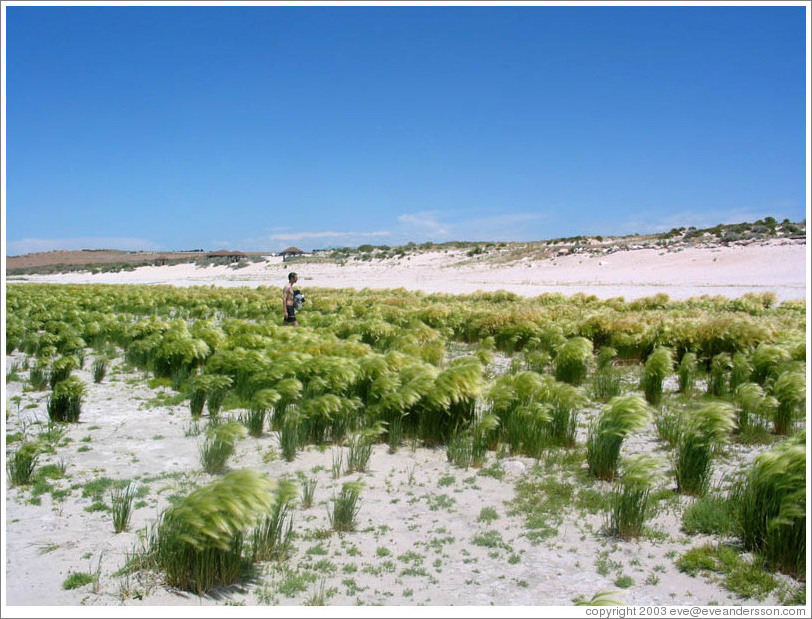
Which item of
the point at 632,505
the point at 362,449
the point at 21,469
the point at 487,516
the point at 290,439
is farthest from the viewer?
the point at 290,439

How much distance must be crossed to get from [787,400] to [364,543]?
5.00m

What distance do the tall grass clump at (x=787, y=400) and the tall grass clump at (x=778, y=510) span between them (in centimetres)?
261

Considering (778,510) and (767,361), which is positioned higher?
(767,361)

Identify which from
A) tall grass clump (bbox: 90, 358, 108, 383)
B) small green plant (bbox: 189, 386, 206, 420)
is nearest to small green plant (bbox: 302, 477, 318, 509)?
small green plant (bbox: 189, 386, 206, 420)

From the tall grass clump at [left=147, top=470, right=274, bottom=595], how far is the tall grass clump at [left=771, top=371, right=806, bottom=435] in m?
5.67

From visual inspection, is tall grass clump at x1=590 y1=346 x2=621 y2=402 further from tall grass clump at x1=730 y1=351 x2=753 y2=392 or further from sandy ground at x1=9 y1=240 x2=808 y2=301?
sandy ground at x1=9 y1=240 x2=808 y2=301

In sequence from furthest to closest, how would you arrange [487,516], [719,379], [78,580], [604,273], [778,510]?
[604,273], [719,379], [487,516], [778,510], [78,580]

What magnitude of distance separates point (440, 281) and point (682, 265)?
15.1m

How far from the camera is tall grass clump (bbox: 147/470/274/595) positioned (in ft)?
12.0

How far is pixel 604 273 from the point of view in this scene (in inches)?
1590

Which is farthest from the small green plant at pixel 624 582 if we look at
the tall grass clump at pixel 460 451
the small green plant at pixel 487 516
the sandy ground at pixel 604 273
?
the sandy ground at pixel 604 273

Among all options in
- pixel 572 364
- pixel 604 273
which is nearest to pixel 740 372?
pixel 572 364

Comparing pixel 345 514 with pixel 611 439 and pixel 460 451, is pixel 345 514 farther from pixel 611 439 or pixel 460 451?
pixel 611 439

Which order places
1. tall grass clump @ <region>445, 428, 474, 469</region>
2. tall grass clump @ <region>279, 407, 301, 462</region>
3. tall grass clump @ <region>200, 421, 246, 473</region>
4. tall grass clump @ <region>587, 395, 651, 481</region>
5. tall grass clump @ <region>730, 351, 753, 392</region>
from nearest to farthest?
tall grass clump @ <region>587, 395, 651, 481</region> → tall grass clump @ <region>200, 421, 246, 473</region> → tall grass clump @ <region>445, 428, 474, 469</region> → tall grass clump @ <region>279, 407, 301, 462</region> → tall grass clump @ <region>730, 351, 753, 392</region>
